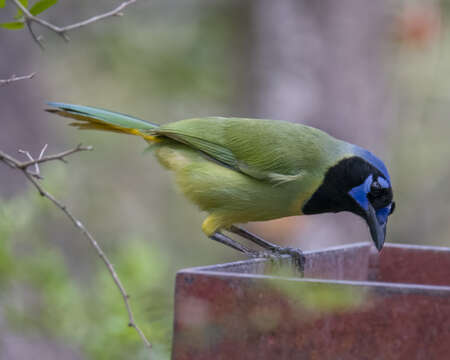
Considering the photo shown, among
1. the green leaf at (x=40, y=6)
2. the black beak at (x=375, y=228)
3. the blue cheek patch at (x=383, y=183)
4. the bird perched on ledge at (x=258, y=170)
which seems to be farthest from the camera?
the bird perched on ledge at (x=258, y=170)

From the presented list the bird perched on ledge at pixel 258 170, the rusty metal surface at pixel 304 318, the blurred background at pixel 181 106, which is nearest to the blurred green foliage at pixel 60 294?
the blurred background at pixel 181 106

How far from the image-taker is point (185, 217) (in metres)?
11.3

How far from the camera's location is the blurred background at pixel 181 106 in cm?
466

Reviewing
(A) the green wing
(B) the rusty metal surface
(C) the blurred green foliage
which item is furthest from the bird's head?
(B) the rusty metal surface

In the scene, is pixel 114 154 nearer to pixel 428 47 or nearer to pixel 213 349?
pixel 428 47

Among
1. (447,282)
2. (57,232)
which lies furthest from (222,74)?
(447,282)

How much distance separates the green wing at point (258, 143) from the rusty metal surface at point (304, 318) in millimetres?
1923

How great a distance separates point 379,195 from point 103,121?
1.43m

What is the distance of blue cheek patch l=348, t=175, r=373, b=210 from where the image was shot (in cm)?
379

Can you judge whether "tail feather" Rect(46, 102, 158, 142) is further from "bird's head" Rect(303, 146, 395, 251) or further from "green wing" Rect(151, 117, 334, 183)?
"bird's head" Rect(303, 146, 395, 251)

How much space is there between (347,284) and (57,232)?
5.42m

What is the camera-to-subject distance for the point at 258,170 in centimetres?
414

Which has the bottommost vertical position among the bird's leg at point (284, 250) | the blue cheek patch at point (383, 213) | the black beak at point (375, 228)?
the bird's leg at point (284, 250)

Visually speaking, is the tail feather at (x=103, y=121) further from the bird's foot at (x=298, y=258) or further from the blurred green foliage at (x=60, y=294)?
the bird's foot at (x=298, y=258)
